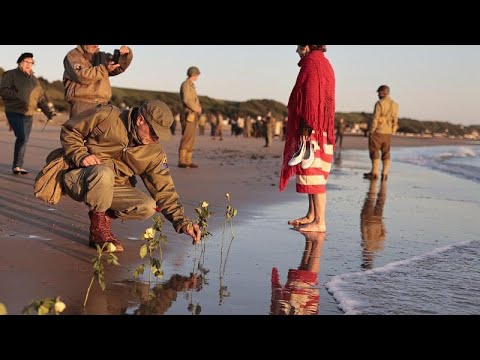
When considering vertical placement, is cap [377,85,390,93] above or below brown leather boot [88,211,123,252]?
above

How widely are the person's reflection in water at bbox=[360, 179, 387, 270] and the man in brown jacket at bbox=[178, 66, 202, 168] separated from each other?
13.6ft

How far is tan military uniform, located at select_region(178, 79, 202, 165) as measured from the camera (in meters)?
12.8

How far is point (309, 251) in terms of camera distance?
545 cm

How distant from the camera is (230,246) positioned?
17.7ft

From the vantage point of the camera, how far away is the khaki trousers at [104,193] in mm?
4734

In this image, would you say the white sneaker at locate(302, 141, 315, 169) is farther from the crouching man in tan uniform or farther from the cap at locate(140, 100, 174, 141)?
the cap at locate(140, 100, 174, 141)

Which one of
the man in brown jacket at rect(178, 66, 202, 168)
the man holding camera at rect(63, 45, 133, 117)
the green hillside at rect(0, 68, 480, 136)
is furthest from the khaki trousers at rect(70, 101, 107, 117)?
the green hillside at rect(0, 68, 480, 136)

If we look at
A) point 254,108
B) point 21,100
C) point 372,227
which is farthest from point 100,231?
point 254,108

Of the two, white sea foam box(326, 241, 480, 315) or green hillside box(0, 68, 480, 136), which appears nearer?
white sea foam box(326, 241, 480, 315)

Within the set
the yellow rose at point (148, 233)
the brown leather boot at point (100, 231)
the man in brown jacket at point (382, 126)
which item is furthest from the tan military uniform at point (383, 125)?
the yellow rose at point (148, 233)

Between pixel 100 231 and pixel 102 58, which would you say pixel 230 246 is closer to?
pixel 100 231
